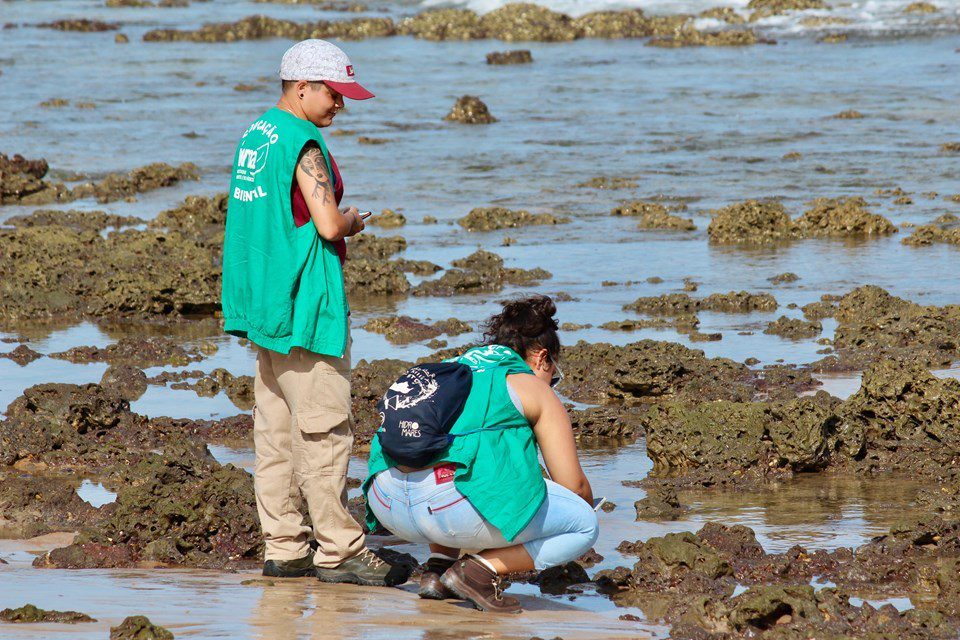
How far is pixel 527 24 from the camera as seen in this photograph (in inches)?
1507

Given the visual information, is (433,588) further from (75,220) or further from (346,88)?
(75,220)

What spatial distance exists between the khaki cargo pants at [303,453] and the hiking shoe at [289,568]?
0.06 feet

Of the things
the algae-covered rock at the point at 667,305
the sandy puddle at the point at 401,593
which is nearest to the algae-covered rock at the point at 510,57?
the algae-covered rock at the point at 667,305

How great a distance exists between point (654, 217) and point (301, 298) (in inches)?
342

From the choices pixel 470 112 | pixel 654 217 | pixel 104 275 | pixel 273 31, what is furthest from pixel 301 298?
pixel 273 31

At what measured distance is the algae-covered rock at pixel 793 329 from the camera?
8375 mm

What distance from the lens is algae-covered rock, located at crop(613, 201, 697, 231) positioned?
12.4 meters

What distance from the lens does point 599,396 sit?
730 centimetres

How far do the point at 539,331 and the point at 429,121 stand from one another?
17.6 metres

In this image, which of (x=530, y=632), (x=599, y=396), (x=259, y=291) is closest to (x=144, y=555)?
(x=259, y=291)

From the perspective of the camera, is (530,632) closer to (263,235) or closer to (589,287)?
(263,235)

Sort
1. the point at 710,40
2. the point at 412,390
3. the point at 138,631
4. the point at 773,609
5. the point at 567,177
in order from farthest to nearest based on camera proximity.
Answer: the point at 710,40, the point at 567,177, the point at 412,390, the point at 773,609, the point at 138,631

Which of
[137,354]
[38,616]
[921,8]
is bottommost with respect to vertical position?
[137,354]

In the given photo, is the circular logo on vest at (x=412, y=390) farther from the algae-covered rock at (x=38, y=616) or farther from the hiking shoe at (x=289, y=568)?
the algae-covered rock at (x=38, y=616)
